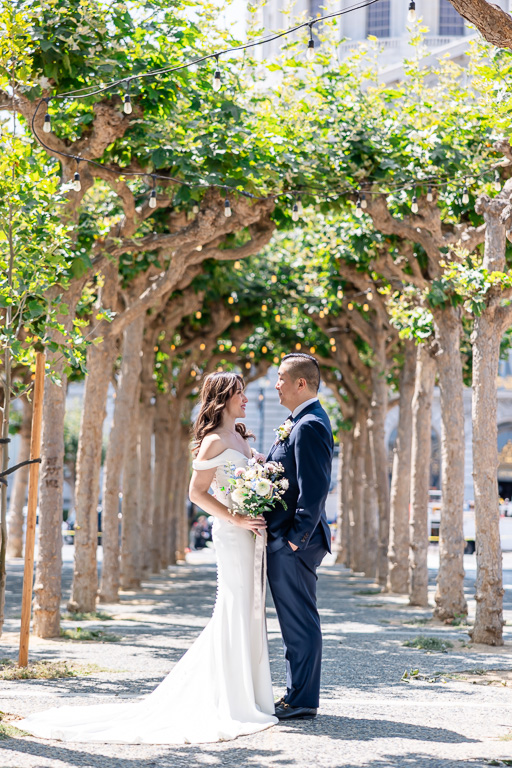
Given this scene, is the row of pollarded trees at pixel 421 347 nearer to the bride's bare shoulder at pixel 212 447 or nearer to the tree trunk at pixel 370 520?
the tree trunk at pixel 370 520

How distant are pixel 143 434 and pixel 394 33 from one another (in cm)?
3366

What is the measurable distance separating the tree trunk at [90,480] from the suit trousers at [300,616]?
8078mm

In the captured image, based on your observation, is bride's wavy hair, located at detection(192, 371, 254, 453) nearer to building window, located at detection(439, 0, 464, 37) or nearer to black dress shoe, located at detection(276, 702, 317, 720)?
black dress shoe, located at detection(276, 702, 317, 720)

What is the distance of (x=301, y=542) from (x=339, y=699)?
187cm

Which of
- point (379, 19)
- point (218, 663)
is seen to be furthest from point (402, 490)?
point (379, 19)

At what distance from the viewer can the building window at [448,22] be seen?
1955 inches

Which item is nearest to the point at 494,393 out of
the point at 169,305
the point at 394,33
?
the point at 169,305

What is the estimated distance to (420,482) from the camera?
53.2 feet

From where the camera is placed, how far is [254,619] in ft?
22.0

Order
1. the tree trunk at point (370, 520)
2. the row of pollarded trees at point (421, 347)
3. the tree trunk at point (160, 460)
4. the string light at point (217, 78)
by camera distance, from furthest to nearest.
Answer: the tree trunk at point (160, 460) → the tree trunk at point (370, 520) → the row of pollarded trees at point (421, 347) → the string light at point (217, 78)

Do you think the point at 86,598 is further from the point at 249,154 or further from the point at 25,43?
the point at 25,43

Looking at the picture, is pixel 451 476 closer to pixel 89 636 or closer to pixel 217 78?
pixel 89 636

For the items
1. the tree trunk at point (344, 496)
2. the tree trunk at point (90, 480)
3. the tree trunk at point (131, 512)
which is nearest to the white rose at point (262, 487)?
the tree trunk at point (90, 480)

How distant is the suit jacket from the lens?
6547 mm
